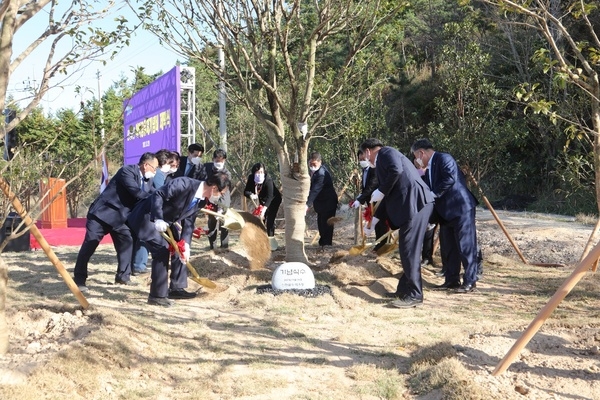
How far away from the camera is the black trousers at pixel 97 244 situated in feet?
26.5

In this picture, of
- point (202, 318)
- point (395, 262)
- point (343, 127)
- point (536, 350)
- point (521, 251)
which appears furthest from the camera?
point (343, 127)

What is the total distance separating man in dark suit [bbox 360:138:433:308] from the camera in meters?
7.06

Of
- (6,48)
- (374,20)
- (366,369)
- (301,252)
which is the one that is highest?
(374,20)

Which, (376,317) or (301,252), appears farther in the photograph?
(301,252)

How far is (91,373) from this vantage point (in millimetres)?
4477

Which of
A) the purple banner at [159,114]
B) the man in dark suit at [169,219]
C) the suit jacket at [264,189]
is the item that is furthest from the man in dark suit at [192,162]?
the man in dark suit at [169,219]

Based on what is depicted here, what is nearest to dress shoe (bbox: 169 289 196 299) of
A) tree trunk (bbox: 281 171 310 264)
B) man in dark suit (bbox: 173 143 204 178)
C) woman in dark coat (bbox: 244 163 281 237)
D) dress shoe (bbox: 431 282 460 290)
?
tree trunk (bbox: 281 171 310 264)

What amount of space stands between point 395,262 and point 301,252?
1338 mm

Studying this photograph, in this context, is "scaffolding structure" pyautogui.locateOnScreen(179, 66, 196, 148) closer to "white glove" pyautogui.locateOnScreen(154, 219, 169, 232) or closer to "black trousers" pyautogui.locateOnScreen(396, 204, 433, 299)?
"white glove" pyautogui.locateOnScreen(154, 219, 169, 232)

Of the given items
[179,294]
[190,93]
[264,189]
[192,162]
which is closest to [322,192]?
[264,189]

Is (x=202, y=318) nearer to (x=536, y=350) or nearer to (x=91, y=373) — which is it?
(x=91, y=373)

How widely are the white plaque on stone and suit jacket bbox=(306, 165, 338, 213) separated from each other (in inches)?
155

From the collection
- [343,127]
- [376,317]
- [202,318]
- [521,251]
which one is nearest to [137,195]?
[202,318]

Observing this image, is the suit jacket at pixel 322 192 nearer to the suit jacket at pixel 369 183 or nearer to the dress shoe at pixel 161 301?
the suit jacket at pixel 369 183
